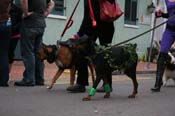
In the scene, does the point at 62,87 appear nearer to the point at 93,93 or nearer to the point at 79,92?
the point at 79,92

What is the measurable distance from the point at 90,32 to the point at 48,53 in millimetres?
906

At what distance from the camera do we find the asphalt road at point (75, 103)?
24.3 feet

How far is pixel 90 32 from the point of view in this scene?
365 inches

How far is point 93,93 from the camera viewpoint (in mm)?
8312

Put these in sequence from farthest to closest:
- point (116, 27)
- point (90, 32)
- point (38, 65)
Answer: point (116, 27), point (38, 65), point (90, 32)

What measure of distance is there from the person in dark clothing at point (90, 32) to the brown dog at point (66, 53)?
6.1 inches

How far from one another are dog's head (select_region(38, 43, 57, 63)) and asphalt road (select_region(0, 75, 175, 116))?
0.53 m

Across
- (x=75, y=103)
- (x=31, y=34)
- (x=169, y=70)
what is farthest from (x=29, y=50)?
(x=169, y=70)

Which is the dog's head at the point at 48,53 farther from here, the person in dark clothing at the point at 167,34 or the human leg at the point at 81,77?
the person in dark clothing at the point at 167,34

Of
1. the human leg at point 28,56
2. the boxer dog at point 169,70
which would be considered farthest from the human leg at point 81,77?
the boxer dog at point 169,70

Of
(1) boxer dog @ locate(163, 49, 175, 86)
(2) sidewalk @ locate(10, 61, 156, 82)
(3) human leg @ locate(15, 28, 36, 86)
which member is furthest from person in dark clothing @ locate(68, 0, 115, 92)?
(2) sidewalk @ locate(10, 61, 156, 82)

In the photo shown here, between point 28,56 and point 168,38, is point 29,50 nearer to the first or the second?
point 28,56

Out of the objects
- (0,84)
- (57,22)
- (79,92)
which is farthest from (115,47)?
(57,22)

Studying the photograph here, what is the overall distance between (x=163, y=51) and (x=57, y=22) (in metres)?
9.97
